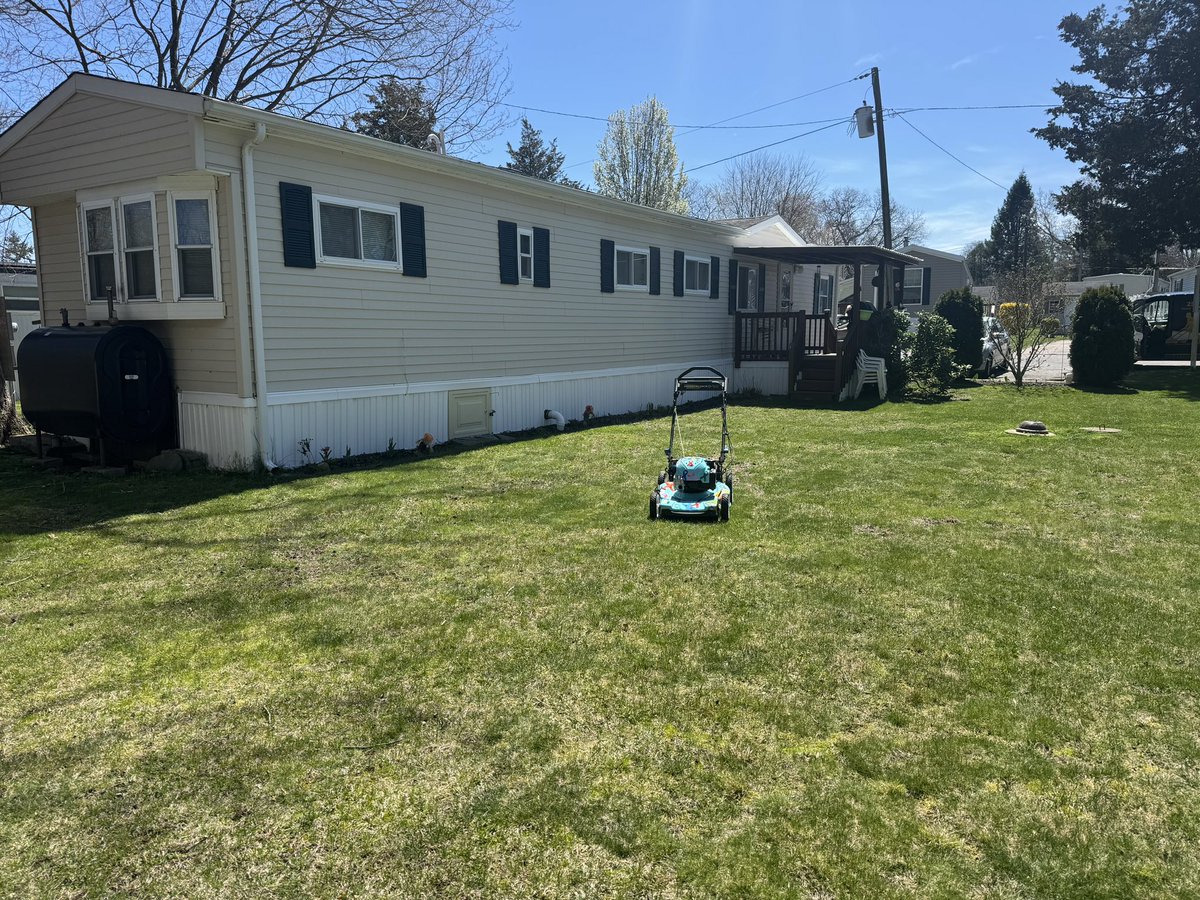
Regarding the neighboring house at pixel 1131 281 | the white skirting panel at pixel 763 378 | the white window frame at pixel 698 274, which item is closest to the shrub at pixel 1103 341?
the white skirting panel at pixel 763 378

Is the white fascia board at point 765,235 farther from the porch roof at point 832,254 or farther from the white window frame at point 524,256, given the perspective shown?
the white window frame at point 524,256

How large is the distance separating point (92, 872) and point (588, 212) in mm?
11731

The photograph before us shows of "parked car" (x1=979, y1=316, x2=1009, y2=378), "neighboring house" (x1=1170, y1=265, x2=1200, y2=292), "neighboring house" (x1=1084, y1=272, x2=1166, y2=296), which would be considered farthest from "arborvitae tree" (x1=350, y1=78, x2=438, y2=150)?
"neighboring house" (x1=1084, y1=272, x2=1166, y2=296)

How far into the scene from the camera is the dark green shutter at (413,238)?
9586 millimetres

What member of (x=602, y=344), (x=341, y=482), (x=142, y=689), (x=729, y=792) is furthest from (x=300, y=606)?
(x=602, y=344)

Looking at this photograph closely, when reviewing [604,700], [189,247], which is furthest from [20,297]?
[604,700]

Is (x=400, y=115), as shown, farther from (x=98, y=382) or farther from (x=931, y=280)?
(x=931, y=280)

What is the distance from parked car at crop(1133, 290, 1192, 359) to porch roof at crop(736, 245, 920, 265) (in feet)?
26.1

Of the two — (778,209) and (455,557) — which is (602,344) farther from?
(778,209)

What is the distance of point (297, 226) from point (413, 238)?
5.26ft

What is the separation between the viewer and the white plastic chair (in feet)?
50.8

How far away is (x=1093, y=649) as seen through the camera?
372cm

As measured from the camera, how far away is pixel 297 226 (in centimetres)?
838

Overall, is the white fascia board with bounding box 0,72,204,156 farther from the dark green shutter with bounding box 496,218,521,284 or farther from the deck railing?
the deck railing
